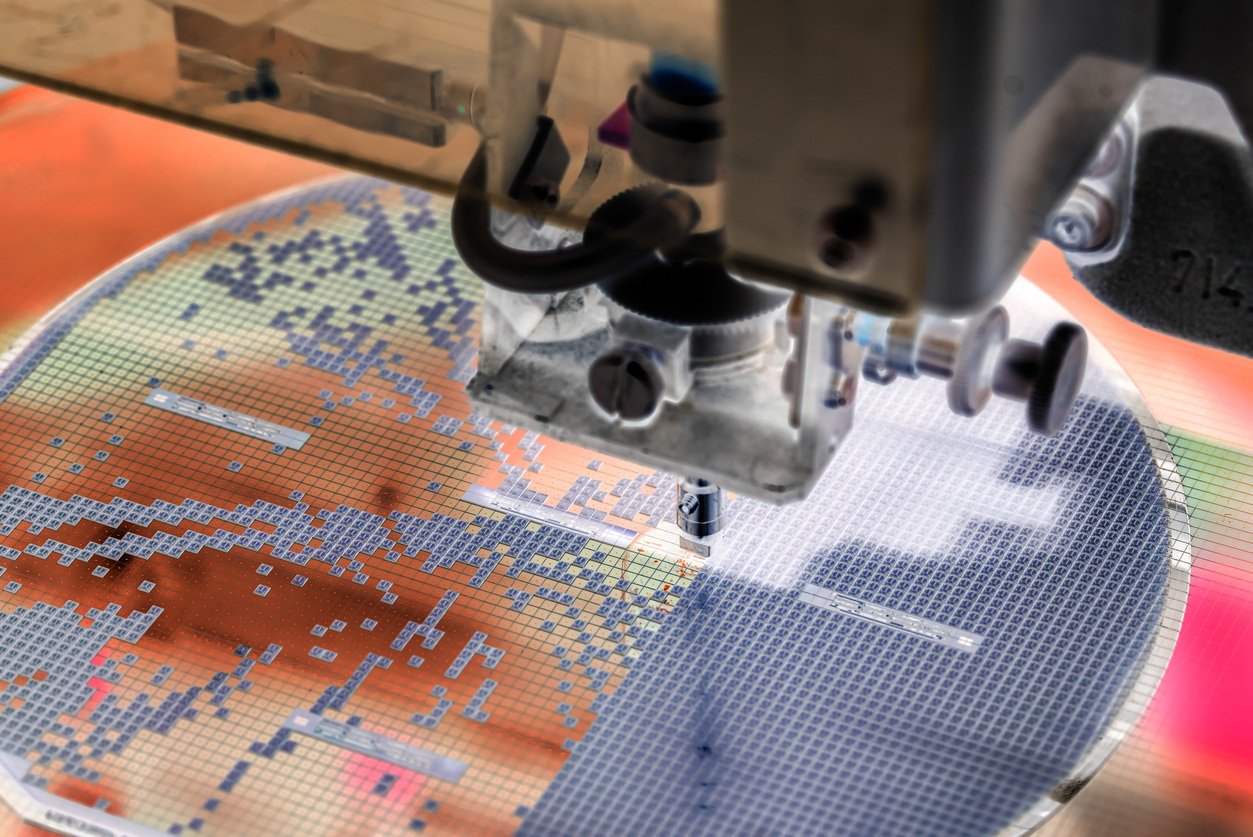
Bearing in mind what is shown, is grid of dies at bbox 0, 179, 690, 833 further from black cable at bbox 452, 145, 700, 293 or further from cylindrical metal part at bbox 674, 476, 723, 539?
black cable at bbox 452, 145, 700, 293

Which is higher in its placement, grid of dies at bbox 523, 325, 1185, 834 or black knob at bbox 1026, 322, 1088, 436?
black knob at bbox 1026, 322, 1088, 436

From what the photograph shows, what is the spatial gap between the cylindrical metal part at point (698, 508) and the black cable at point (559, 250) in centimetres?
33

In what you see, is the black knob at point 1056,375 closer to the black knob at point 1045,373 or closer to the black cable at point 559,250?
the black knob at point 1045,373

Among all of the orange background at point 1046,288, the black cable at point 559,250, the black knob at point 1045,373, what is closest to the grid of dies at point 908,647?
the orange background at point 1046,288

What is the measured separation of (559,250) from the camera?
4.36 ft

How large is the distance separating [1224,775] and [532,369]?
699mm

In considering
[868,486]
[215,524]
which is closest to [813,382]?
[868,486]

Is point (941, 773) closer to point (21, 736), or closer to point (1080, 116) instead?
point (1080, 116)

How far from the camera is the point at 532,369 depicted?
148 centimetres

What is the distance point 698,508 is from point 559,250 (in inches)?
16.4

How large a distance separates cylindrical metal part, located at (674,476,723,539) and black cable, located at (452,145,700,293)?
13.1 inches

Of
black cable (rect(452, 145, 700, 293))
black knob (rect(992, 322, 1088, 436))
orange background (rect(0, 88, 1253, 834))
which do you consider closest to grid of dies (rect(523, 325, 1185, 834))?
orange background (rect(0, 88, 1253, 834))

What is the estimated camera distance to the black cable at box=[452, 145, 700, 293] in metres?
1.27

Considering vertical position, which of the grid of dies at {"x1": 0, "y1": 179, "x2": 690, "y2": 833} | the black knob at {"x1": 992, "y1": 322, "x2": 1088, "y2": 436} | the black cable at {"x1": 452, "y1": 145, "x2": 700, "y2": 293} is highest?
the black cable at {"x1": 452, "y1": 145, "x2": 700, "y2": 293}
